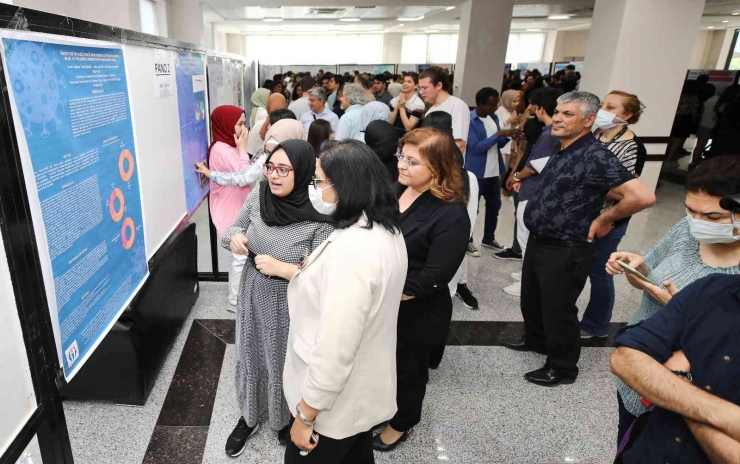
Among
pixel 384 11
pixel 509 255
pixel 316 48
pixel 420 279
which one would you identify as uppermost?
pixel 384 11

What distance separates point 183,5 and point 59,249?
9459 millimetres

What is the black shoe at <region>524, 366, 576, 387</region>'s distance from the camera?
7.98ft

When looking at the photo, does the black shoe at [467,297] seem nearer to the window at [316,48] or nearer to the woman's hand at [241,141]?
the woman's hand at [241,141]

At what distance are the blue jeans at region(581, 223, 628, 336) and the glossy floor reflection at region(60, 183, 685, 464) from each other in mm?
162

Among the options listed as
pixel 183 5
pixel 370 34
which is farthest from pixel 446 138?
pixel 370 34

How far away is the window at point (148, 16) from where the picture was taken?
24.5 feet

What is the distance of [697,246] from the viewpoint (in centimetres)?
139

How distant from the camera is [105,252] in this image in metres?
1.38

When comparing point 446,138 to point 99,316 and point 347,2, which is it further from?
point 347,2

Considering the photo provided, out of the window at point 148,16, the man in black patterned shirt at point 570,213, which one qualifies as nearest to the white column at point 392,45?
the window at point 148,16

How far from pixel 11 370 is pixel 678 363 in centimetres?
148

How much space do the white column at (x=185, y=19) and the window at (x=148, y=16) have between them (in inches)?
17.2

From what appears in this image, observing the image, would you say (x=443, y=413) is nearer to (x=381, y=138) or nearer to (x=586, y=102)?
(x=381, y=138)

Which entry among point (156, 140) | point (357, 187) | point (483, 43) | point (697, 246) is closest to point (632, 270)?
point (697, 246)
